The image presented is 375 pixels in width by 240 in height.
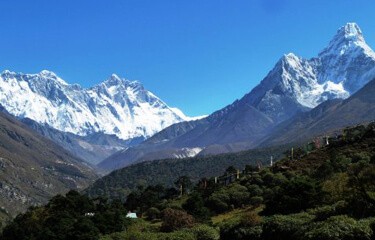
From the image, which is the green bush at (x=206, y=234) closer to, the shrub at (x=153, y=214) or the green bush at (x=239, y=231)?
the green bush at (x=239, y=231)

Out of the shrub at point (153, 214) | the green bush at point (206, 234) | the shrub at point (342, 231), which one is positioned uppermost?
the shrub at point (153, 214)

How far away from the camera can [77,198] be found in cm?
14462

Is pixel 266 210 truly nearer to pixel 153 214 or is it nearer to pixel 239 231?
pixel 239 231

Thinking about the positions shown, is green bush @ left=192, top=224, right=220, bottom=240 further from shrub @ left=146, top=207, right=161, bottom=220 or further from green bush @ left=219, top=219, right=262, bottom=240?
shrub @ left=146, top=207, right=161, bottom=220

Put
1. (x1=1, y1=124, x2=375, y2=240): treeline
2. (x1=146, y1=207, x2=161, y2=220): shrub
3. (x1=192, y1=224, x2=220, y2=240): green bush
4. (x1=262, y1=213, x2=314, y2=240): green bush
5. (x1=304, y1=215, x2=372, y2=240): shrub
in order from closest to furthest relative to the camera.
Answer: (x1=304, y1=215, x2=372, y2=240): shrub < (x1=262, y1=213, x2=314, y2=240): green bush < (x1=1, y1=124, x2=375, y2=240): treeline < (x1=192, y1=224, x2=220, y2=240): green bush < (x1=146, y1=207, x2=161, y2=220): shrub

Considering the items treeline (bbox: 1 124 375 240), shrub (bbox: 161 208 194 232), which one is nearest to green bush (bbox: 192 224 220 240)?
treeline (bbox: 1 124 375 240)

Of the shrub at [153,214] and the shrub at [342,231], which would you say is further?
the shrub at [153,214]

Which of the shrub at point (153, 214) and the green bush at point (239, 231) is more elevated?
the shrub at point (153, 214)

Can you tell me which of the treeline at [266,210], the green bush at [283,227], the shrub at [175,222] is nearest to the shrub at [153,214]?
the treeline at [266,210]

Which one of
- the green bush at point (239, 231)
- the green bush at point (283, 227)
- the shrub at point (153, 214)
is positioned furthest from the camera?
the shrub at point (153, 214)

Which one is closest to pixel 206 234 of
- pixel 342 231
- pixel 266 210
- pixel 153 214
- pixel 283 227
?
pixel 266 210

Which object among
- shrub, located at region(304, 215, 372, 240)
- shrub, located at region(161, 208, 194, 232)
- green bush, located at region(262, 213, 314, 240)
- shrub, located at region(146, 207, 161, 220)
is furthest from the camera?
shrub, located at region(146, 207, 161, 220)

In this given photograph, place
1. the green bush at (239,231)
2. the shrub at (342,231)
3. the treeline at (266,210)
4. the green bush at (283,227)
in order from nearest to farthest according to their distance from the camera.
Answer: the shrub at (342,231)
the green bush at (283,227)
the treeline at (266,210)
the green bush at (239,231)

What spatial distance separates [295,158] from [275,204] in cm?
7759
